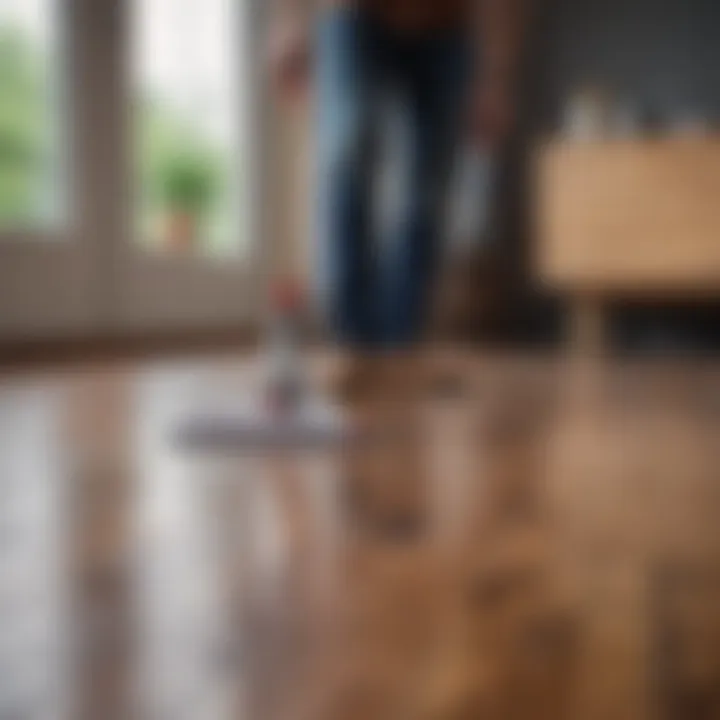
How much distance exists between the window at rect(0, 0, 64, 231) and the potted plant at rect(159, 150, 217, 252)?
46 centimetres

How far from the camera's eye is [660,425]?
1.60 meters

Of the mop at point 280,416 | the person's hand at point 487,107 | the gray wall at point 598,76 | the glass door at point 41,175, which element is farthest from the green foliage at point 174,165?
the mop at point 280,416

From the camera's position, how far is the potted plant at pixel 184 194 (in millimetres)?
3639

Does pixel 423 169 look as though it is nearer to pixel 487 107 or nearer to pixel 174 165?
pixel 487 107

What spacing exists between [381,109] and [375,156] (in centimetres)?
8

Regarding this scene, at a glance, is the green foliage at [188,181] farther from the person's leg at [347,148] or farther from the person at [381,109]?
the person's leg at [347,148]

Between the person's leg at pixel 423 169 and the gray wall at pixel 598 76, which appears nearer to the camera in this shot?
the person's leg at pixel 423 169

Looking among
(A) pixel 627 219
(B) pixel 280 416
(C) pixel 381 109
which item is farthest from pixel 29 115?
(B) pixel 280 416

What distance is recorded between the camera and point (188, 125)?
3.74 m

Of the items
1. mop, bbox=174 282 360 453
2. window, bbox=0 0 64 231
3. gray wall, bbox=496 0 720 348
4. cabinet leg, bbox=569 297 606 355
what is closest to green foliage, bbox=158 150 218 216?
window, bbox=0 0 64 231

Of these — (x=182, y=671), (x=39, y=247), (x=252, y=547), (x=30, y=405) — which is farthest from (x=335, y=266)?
(x=182, y=671)

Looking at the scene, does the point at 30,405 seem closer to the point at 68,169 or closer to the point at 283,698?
the point at 283,698

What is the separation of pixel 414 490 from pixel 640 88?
9.51 ft

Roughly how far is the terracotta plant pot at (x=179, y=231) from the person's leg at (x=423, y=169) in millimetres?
1226
